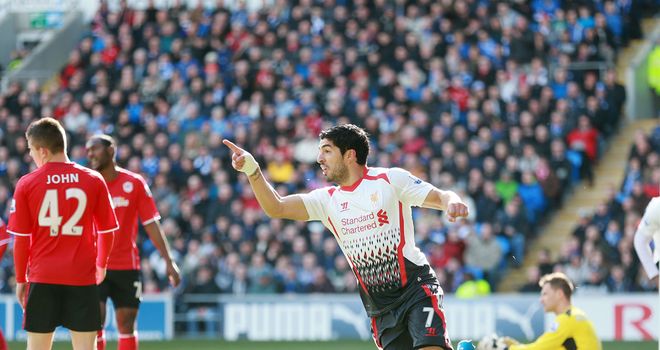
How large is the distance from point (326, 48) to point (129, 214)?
13314 mm

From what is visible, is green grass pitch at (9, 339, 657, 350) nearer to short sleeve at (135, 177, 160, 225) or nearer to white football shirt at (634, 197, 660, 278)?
short sleeve at (135, 177, 160, 225)

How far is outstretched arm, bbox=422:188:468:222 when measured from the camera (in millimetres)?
7488

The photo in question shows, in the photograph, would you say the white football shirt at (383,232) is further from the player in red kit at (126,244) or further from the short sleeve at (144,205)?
the short sleeve at (144,205)

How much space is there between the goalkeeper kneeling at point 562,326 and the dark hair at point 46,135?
3.80 metres

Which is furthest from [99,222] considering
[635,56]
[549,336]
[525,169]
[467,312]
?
[635,56]

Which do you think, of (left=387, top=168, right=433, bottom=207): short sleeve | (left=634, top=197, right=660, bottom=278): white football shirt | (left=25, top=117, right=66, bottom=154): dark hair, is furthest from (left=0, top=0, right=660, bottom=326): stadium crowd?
(left=387, top=168, right=433, bottom=207): short sleeve

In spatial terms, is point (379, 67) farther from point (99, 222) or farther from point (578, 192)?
point (99, 222)

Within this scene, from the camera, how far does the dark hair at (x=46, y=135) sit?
9109 millimetres

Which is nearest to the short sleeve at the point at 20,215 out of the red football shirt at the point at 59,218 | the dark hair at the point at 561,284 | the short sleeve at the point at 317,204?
the red football shirt at the point at 59,218

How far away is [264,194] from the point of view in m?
8.36

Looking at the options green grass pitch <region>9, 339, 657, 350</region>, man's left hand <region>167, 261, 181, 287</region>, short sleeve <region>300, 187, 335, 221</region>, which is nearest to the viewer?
short sleeve <region>300, 187, 335, 221</region>

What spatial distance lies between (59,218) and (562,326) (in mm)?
4041

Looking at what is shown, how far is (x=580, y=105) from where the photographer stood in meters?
21.8

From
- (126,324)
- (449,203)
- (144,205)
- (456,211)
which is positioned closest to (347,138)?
(449,203)
